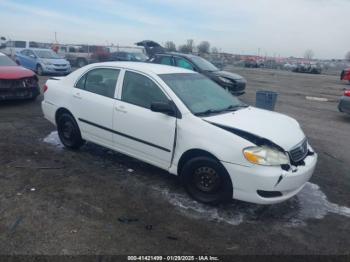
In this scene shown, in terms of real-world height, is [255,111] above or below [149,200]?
above

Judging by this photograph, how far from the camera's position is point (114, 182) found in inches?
191

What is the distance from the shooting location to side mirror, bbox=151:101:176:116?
170 inches

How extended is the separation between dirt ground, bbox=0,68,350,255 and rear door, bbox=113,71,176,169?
475 mm

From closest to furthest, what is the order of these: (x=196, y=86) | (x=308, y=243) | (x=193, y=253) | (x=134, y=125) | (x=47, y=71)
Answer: (x=193, y=253), (x=308, y=243), (x=134, y=125), (x=196, y=86), (x=47, y=71)

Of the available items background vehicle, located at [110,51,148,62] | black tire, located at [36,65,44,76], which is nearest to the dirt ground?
black tire, located at [36,65,44,76]

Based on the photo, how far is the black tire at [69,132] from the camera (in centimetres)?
585

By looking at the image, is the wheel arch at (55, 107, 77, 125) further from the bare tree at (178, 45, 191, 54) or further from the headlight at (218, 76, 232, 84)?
the bare tree at (178, 45, 191, 54)

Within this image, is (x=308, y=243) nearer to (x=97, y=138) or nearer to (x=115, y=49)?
(x=97, y=138)

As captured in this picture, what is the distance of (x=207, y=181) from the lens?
4.23m

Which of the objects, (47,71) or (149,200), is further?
(47,71)

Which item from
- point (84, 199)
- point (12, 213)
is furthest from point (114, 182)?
point (12, 213)

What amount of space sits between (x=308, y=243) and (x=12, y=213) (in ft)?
10.9

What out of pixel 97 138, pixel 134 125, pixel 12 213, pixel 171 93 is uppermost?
pixel 171 93

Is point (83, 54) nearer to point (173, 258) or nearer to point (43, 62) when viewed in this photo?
point (43, 62)
